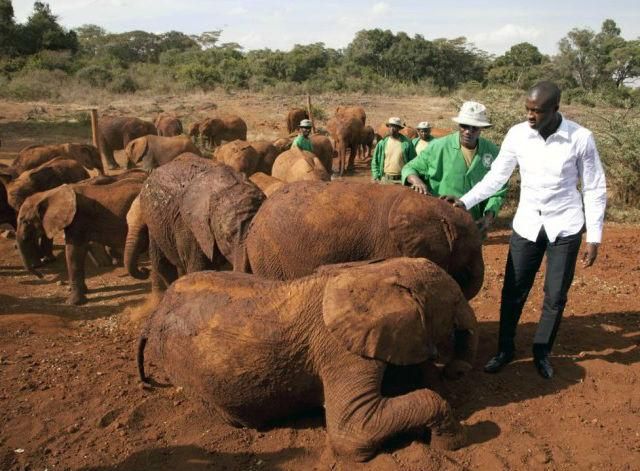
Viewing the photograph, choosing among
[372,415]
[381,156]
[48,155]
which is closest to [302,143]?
[381,156]

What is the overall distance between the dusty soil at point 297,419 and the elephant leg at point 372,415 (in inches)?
4.6

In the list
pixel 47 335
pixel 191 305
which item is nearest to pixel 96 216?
pixel 47 335

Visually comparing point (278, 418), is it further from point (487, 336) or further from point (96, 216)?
point (96, 216)

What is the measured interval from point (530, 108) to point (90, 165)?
12.4 metres

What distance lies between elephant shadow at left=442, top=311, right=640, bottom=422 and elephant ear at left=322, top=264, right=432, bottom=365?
3.12ft

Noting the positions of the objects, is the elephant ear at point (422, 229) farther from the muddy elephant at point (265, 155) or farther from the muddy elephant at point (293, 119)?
the muddy elephant at point (293, 119)

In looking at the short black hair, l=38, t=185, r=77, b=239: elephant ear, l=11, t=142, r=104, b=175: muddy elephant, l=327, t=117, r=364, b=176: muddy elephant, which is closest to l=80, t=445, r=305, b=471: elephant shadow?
the short black hair

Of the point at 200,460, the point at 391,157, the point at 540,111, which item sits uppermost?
the point at 540,111

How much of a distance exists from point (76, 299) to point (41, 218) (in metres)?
1.32

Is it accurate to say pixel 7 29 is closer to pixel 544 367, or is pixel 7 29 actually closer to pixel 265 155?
pixel 265 155

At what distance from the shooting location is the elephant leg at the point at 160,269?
291 inches

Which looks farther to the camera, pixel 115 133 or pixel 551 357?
pixel 115 133

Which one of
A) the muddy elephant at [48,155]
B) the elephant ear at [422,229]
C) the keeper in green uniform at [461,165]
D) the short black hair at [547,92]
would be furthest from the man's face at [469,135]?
the muddy elephant at [48,155]

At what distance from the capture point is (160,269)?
750 cm
